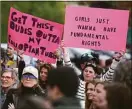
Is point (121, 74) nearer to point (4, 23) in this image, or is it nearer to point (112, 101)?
point (112, 101)

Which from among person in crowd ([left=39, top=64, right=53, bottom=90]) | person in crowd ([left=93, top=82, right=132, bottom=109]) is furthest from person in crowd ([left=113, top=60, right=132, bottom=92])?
person in crowd ([left=39, top=64, right=53, bottom=90])

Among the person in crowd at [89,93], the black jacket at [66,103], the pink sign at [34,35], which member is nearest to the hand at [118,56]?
the person in crowd at [89,93]

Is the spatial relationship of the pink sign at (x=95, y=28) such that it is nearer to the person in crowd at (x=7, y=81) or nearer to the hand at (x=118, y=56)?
the hand at (x=118, y=56)

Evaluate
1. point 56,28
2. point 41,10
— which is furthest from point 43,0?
point 56,28

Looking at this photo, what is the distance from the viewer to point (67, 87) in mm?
5988

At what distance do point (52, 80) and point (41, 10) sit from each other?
20648 millimetres

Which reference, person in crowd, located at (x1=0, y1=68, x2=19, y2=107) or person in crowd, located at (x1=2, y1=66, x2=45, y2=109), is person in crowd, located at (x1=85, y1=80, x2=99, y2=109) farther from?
person in crowd, located at (x1=0, y1=68, x2=19, y2=107)

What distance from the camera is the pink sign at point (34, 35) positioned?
10.4 m

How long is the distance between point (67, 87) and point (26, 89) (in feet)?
9.14

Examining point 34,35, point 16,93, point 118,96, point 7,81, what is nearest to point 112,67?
point 16,93

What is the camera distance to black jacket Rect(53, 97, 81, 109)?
18.8ft

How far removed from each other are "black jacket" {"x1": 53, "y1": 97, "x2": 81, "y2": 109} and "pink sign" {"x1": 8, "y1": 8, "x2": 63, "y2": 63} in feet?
14.9

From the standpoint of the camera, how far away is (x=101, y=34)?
10.0 metres

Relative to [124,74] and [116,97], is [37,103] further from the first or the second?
[124,74]
